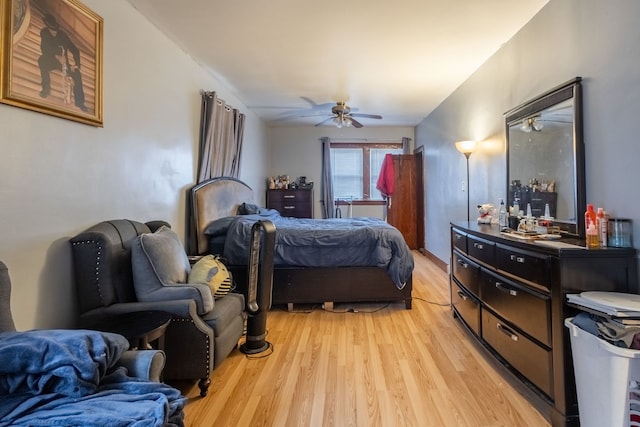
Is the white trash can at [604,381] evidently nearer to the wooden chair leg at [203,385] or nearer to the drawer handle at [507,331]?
the drawer handle at [507,331]

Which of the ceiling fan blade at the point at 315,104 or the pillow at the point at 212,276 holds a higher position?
the ceiling fan blade at the point at 315,104

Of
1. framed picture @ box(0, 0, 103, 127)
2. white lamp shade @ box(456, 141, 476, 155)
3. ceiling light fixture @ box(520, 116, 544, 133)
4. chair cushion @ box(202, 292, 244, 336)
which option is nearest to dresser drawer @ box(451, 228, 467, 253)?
ceiling light fixture @ box(520, 116, 544, 133)

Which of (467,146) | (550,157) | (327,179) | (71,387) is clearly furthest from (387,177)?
(71,387)

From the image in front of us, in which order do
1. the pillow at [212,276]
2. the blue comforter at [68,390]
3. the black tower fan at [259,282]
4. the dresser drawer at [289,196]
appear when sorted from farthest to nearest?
the dresser drawer at [289,196], the black tower fan at [259,282], the pillow at [212,276], the blue comforter at [68,390]

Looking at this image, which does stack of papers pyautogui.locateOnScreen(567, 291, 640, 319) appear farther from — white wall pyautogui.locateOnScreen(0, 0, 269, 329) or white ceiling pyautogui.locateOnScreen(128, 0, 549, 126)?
white wall pyautogui.locateOnScreen(0, 0, 269, 329)

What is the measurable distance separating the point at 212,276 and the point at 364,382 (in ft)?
3.86

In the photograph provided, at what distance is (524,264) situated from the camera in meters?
1.84

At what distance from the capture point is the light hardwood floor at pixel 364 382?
1.74 meters

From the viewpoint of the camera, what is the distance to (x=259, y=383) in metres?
2.07

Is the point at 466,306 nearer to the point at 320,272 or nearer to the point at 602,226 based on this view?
the point at 602,226

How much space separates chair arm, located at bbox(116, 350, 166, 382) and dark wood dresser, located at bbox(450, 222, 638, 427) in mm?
1775

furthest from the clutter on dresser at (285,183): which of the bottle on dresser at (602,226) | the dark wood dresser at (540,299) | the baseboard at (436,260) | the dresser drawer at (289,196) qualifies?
the bottle on dresser at (602,226)

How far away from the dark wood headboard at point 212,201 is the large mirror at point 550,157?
9.35 feet

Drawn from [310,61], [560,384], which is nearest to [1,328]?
[560,384]
